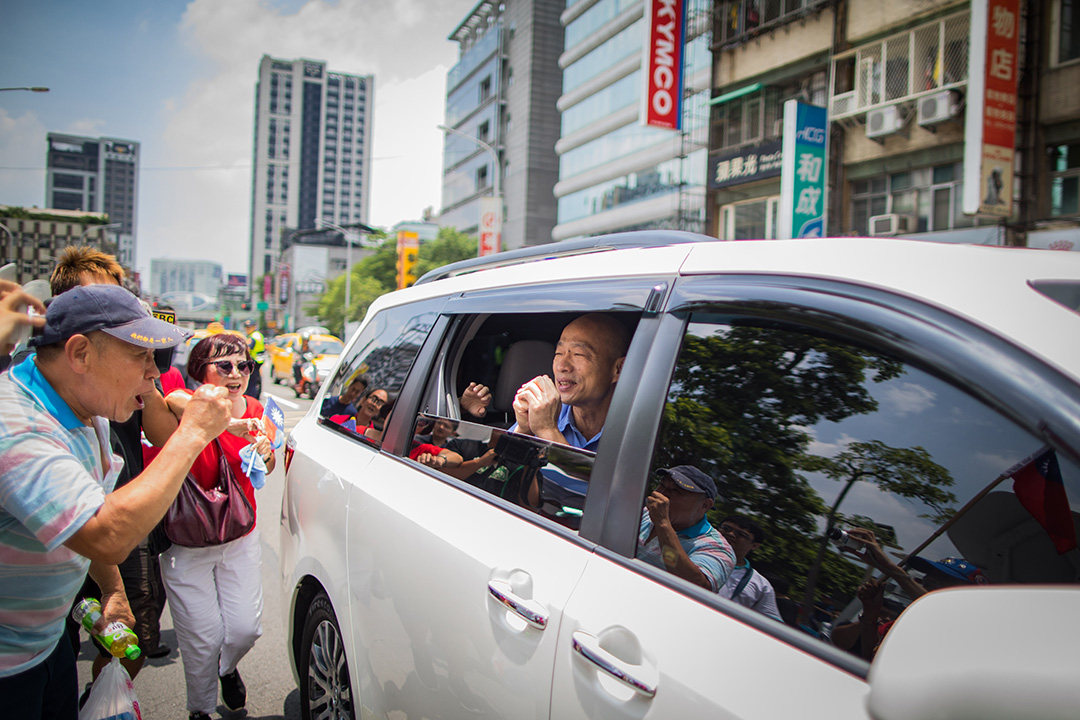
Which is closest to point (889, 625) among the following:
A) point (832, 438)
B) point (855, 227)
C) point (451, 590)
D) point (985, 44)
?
point (832, 438)

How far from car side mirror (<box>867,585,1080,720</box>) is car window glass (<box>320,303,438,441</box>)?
1926 millimetres

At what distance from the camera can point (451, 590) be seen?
5.74 feet

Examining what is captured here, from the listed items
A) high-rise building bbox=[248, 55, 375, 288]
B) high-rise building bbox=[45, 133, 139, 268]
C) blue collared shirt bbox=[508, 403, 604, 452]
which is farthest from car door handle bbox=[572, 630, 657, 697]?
high-rise building bbox=[248, 55, 375, 288]

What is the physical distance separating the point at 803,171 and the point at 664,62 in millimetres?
5909

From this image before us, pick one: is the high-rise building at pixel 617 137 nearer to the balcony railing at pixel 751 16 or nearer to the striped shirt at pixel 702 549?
the balcony railing at pixel 751 16

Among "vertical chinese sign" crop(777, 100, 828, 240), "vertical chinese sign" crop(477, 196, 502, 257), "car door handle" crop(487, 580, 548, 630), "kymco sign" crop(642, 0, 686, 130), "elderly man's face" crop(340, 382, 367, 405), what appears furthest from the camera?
"vertical chinese sign" crop(477, 196, 502, 257)

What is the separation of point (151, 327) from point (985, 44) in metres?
14.7

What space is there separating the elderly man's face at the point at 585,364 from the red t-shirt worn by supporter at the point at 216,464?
1.64 metres

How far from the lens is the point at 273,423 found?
3584 mm

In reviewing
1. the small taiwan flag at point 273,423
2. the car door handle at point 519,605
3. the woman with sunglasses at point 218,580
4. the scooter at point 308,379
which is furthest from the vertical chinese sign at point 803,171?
the car door handle at point 519,605

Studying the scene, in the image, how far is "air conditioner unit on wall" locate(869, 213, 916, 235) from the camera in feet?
51.1

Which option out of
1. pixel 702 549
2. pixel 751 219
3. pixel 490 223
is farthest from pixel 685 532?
pixel 490 223

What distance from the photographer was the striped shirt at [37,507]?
1557 millimetres

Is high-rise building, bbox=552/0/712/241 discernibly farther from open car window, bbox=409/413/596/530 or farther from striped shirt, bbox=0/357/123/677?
striped shirt, bbox=0/357/123/677
